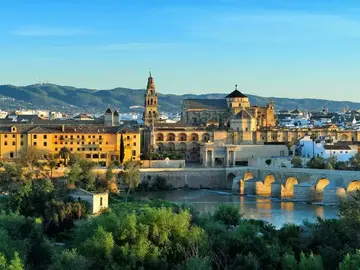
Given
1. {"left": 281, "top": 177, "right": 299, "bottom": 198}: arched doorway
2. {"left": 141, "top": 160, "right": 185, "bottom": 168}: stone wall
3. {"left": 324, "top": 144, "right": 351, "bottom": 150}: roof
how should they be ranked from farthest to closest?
{"left": 324, "top": 144, "right": 351, "bottom": 150}: roof → {"left": 141, "top": 160, "right": 185, "bottom": 168}: stone wall → {"left": 281, "top": 177, "right": 299, "bottom": 198}: arched doorway

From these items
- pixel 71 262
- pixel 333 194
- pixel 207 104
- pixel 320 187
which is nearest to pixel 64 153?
pixel 320 187

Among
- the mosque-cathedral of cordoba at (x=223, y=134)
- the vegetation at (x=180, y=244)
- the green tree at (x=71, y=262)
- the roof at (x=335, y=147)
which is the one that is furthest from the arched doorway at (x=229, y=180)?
the green tree at (x=71, y=262)

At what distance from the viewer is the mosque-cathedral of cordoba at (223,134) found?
5334 centimetres

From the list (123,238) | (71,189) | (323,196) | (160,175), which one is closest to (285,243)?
(123,238)

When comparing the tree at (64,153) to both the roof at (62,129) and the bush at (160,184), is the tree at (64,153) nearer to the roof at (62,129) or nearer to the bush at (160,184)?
the roof at (62,129)

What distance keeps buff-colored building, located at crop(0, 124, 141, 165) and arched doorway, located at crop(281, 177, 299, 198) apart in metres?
12.0

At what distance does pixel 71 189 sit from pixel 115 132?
19.0 metres

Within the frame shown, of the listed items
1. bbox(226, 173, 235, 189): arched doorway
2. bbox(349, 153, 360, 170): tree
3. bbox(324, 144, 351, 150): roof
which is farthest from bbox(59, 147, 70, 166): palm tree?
bbox(349, 153, 360, 170): tree

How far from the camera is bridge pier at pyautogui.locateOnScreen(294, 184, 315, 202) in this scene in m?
40.9

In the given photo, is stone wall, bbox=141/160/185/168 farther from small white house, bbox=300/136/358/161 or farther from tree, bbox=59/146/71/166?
small white house, bbox=300/136/358/161

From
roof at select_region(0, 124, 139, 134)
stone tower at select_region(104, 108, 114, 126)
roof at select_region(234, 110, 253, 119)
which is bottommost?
roof at select_region(0, 124, 139, 134)

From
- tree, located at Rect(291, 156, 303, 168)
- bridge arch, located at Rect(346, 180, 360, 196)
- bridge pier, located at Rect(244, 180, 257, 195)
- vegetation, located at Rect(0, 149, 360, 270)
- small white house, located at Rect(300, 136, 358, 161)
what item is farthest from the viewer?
small white house, located at Rect(300, 136, 358, 161)

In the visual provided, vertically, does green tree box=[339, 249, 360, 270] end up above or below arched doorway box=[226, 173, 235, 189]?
above

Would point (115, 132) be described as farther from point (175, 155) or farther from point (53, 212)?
point (53, 212)
